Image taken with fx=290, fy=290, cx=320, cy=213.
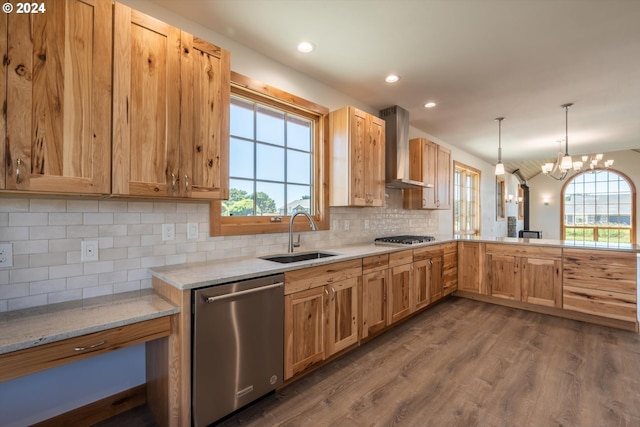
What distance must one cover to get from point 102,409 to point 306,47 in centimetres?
296

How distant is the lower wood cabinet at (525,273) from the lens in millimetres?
3568

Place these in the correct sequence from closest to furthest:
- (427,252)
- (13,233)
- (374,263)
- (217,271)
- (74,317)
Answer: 1. (74,317)
2. (13,233)
3. (217,271)
4. (374,263)
5. (427,252)

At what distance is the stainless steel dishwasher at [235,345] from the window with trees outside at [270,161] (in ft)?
2.35

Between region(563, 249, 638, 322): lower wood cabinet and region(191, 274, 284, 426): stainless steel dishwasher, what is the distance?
11.7 feet

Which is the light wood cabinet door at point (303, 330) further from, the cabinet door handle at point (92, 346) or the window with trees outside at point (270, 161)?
the cabinet door handle at point (92, 346)

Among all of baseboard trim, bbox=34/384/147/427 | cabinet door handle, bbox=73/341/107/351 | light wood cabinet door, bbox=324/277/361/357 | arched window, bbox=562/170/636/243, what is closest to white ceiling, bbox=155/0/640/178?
light wood cabinet door, bbox=324/277/361/357

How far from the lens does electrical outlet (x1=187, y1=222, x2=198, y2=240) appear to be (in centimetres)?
212

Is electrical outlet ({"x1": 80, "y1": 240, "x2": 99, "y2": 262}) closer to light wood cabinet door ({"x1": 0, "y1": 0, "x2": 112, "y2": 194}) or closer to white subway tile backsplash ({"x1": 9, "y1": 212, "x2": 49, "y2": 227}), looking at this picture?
white subway tile backsplash ({"x1": 9, "y1": 212, "x2": 49, "y2": 227})

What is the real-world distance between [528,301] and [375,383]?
2.78m

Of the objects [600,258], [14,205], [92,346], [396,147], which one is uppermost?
[396,147]

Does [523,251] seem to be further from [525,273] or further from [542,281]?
[542,281]

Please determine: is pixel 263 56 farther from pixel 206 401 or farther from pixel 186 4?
pixel 206 401

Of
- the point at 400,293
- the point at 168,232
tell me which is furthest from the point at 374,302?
the point at 168,232

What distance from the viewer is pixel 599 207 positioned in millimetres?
9430
